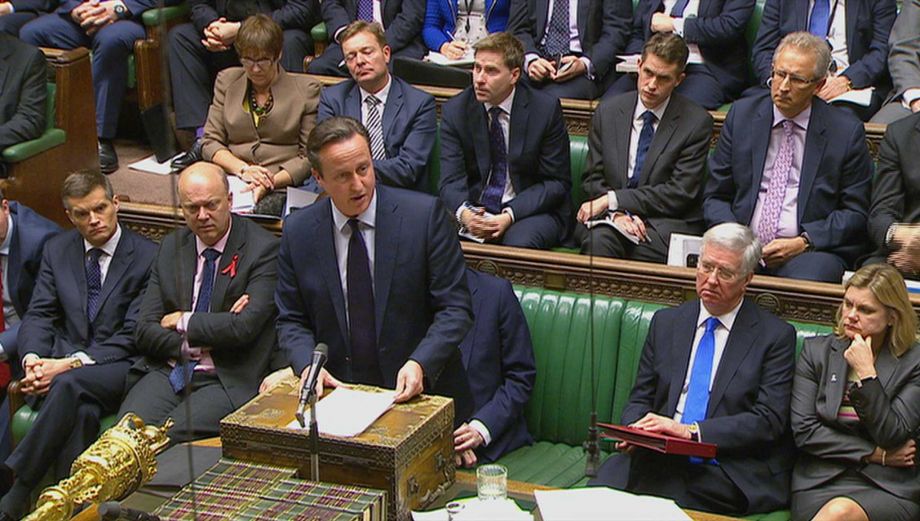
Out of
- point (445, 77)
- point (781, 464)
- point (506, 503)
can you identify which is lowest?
point (781, 464)

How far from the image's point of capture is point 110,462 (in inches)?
113

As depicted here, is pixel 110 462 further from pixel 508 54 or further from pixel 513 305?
pixel 508 54

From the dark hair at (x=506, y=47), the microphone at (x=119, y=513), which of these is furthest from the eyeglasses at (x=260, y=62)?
the microphone at (x=119, y=513)

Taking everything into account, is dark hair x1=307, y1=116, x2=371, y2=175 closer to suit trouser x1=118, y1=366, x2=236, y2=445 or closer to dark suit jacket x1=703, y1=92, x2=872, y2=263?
suit trouser x1=118, y1=366, x2=236, y2=445

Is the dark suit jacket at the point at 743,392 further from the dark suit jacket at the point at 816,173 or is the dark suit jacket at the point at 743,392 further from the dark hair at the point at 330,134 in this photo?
the dark hair at the point at 330,134

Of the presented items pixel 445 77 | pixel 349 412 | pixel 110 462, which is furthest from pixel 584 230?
pixel 110 462

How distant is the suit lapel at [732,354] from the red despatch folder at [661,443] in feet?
0.72

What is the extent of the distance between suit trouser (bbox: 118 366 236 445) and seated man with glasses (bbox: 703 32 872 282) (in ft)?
5.46

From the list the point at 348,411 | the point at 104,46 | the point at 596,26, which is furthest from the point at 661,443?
the point at 104,46

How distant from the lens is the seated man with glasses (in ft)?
13.7

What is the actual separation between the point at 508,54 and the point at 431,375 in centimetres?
167

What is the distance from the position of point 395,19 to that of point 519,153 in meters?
1.43

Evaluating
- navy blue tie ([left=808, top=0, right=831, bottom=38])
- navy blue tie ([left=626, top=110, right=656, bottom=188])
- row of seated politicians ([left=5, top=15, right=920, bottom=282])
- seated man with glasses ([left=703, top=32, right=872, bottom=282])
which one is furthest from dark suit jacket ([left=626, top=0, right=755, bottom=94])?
seated man with glasses ([left=703, top=32, right=872, bottom=282])

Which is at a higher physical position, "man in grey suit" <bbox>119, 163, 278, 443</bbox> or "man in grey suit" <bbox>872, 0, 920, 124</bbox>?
"man in grey suit" <bbox>872, 0, 920, 124</bbox>
